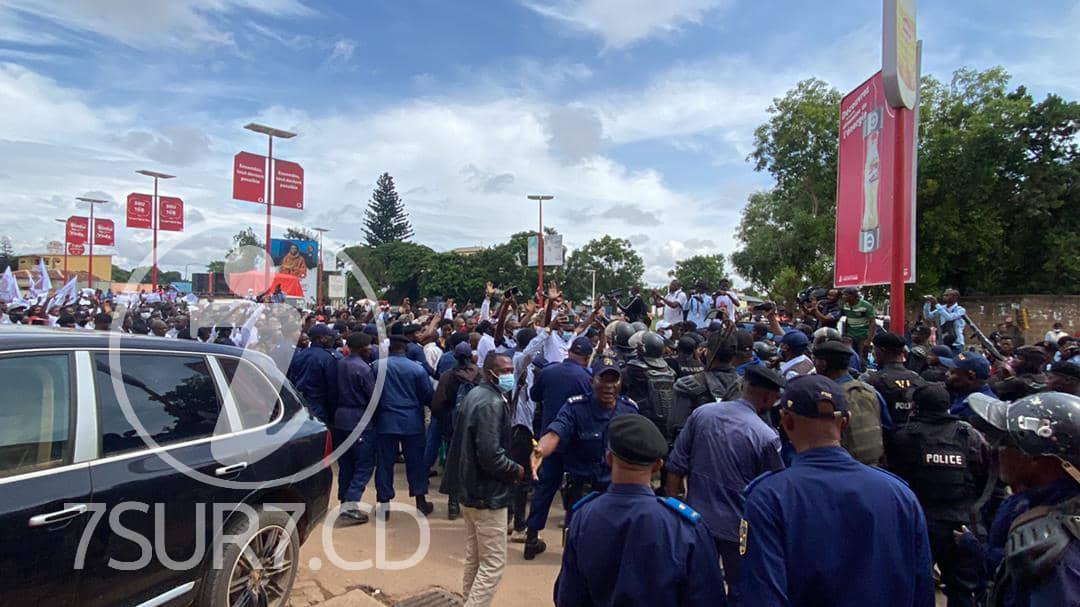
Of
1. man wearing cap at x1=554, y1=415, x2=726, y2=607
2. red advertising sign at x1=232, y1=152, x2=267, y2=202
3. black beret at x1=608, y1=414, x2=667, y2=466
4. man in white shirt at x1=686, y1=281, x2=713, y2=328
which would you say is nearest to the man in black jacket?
man wearing cap at x1=554, y1=415, x2=726, y2=607

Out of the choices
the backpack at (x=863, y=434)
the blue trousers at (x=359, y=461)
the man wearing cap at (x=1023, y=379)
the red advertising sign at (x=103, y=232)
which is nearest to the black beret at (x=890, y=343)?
the man wearing cap at (x=1023, y=379)

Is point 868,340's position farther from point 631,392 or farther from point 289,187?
point 289,187

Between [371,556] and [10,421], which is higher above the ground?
[10,421]

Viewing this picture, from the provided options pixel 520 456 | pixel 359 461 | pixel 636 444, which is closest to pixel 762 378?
pixel 636 444

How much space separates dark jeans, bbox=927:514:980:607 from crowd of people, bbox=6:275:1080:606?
12 millimetres

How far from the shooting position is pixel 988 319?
19609 mm

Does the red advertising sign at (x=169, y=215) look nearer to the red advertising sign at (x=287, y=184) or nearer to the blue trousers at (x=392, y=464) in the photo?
the red advertising sign at (x=287, y=184)

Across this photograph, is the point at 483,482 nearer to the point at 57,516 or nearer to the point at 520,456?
the point at 520,456

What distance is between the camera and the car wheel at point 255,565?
11.6 ft

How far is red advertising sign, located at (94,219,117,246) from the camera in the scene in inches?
1329

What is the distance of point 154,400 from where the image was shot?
3.37 metres

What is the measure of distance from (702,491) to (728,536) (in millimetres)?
306

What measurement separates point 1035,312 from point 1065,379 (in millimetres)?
18503

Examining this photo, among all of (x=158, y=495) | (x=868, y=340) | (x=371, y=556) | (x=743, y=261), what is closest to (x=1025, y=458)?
(x=158, y=495)
